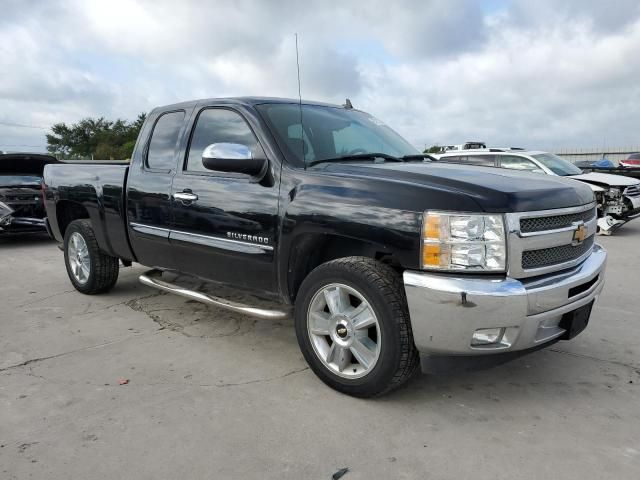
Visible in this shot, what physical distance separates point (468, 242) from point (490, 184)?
1.36 ft

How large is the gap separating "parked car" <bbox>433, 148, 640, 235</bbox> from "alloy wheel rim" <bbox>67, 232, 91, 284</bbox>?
21.1ft

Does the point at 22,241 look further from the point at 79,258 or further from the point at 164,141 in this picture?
the point at 164,141

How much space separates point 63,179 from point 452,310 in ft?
14.6

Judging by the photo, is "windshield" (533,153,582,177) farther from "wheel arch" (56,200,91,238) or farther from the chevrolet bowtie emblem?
"wheel arch" (56,200,91,238)

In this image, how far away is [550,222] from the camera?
292 centimetres

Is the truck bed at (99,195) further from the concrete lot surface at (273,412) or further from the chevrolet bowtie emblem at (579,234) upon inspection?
the chevrolet bowtie emblem at (579,234)

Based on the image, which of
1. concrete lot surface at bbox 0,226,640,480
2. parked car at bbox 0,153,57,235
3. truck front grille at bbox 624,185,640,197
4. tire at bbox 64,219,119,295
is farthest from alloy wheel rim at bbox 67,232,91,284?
truck front grille at bbox 624,185,640,197

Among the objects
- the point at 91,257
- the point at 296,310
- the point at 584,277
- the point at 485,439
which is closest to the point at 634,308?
the point at 584,277

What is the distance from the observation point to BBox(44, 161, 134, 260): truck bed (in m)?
4.73

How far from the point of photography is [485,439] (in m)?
2.66

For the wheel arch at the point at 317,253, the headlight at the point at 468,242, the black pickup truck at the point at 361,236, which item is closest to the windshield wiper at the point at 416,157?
the black pickup truck at the point at 361,236

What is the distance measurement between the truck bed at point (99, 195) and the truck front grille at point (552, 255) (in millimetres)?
3407

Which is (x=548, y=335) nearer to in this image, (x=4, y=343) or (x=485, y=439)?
(x=485, y=439)

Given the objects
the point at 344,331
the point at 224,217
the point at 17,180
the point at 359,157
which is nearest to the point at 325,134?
the point at 359,157
